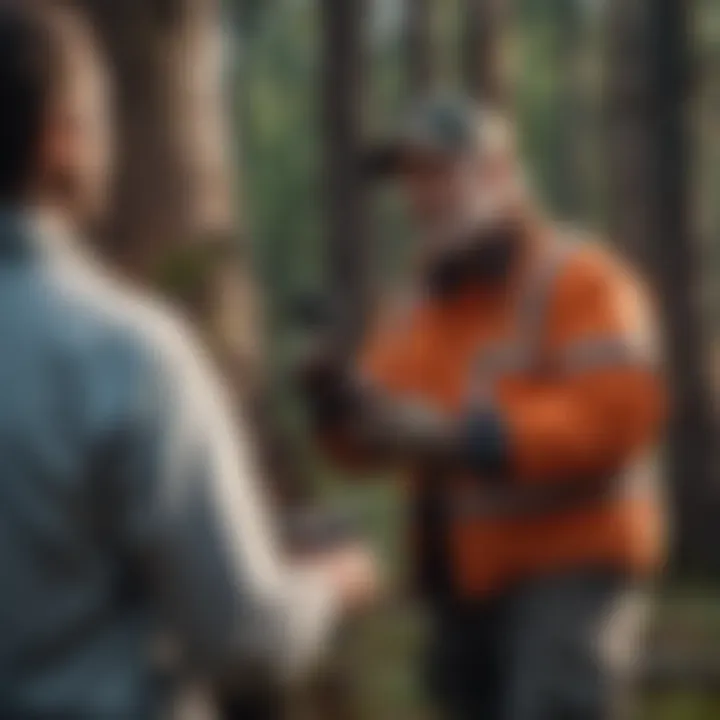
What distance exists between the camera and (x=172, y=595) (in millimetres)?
2381

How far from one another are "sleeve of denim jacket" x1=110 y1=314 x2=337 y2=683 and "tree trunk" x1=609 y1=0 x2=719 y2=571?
1050 centimetres

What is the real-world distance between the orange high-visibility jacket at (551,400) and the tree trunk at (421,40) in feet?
61.0

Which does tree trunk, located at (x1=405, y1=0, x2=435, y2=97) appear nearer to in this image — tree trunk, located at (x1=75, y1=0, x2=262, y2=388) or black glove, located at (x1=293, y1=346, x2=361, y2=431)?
tree trunk, located at (x1=75, y1=0, x2=262, y2=388)

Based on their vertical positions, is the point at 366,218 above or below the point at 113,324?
above

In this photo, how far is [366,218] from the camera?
58.5 feet

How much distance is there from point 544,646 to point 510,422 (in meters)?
0.46

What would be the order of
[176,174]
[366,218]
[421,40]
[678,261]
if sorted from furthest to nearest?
1. [421,40]
2. [366,218]
3. [678,261]
4. [176,174]

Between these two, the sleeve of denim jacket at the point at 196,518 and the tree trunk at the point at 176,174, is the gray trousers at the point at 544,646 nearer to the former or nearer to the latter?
the tree trunk at the point at 176,174

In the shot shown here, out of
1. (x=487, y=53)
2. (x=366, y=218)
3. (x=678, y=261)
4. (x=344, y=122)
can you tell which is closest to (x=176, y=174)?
(x=678, y=261)

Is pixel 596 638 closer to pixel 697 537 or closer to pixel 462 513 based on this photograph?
pixel 462 513

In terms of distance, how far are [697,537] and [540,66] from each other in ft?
120

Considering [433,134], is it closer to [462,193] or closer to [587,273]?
[462,193]

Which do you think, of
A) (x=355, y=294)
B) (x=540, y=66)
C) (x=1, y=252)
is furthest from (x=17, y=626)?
(x=540, y=66)

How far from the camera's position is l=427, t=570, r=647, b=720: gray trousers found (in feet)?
13.8
